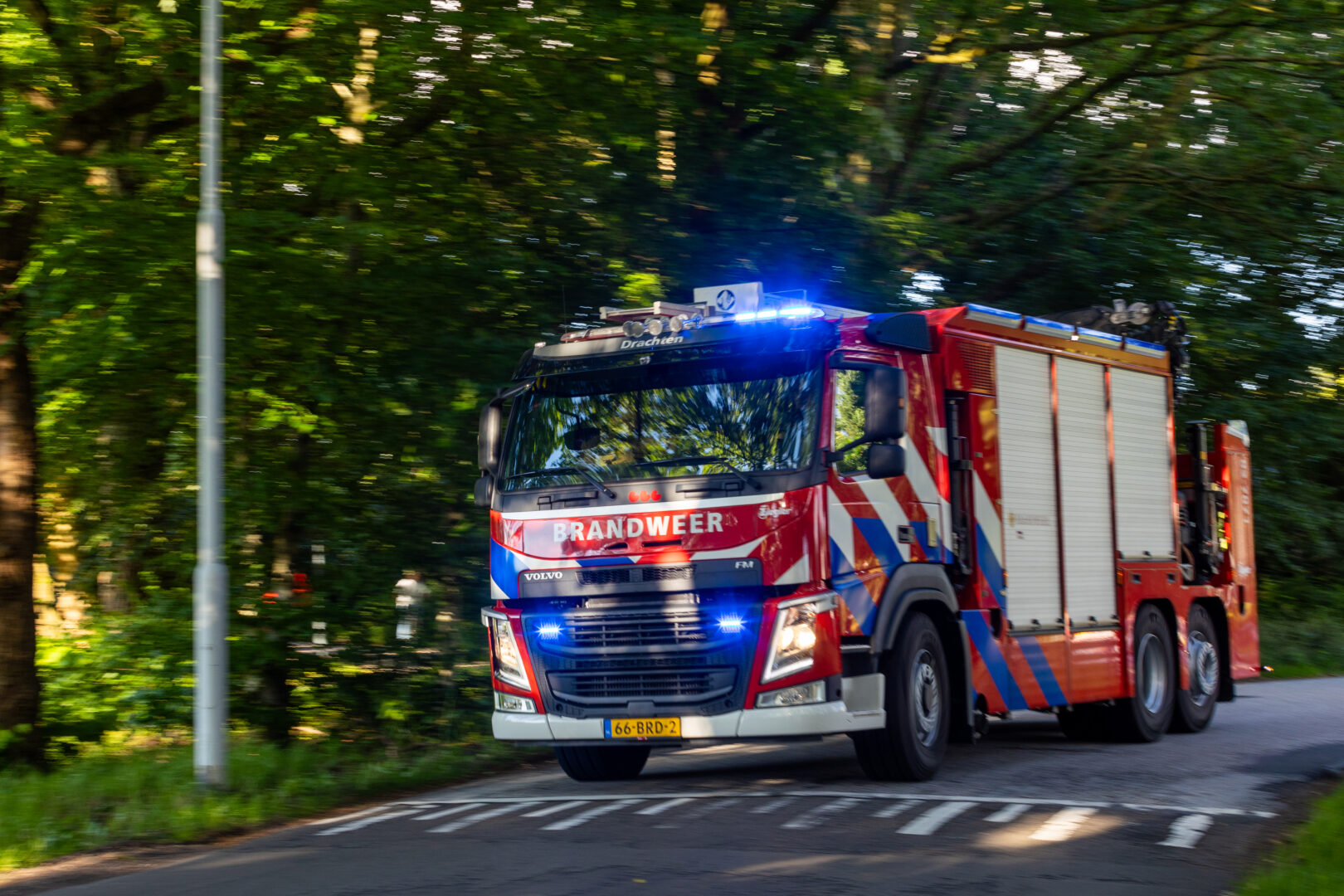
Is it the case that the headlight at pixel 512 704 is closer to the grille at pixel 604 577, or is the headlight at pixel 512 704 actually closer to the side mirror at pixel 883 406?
the grille at pixel 604 577

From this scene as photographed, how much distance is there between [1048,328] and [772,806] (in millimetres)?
4889

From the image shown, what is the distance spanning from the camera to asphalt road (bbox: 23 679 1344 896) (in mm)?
7379

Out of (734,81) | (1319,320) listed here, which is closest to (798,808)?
(734,81)

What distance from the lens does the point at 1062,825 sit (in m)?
8.73

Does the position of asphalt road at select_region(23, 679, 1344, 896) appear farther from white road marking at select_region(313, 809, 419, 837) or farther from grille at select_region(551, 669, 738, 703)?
grille at select_region(551, 669, 738, 703)

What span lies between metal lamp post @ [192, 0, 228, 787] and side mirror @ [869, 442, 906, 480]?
15.6 ft

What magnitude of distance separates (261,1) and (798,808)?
7687 millimetres

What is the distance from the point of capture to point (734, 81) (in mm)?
15438

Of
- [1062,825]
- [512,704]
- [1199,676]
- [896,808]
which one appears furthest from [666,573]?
[1199,676]

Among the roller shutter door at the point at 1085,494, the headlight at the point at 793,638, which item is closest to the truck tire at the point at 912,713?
the headlight at the point at 793,638

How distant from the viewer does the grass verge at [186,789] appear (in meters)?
9.52

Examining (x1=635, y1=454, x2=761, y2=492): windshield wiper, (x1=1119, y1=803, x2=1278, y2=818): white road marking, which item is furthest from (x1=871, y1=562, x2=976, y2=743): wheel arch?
(x1=1119, y1=803, x2=1278, y2=818): white road marking

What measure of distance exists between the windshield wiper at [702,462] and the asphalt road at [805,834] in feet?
6.57

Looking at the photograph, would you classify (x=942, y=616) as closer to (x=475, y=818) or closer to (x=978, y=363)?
(x=978, y=363)
